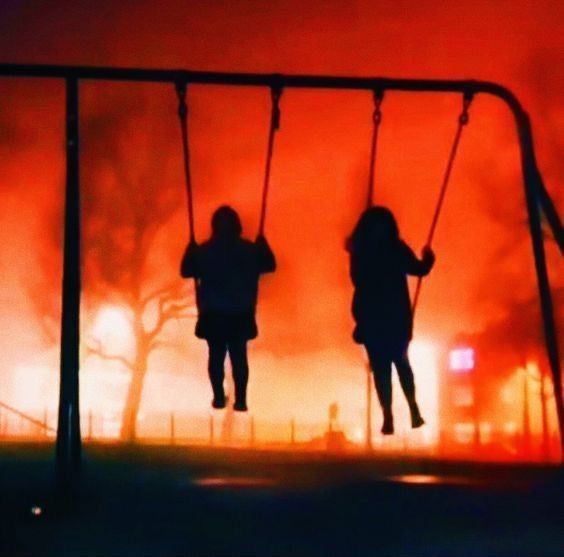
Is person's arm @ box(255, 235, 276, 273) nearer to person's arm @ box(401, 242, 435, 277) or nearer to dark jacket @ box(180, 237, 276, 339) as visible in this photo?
dark jacket @ box(180, 237, 276, 339)

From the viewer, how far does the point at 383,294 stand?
347 inches

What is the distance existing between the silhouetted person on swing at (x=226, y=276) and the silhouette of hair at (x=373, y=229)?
67 cm

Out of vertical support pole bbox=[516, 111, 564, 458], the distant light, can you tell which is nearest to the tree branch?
vertical support pole bbox=[516, 111, 564, 458]

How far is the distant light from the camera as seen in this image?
7988cm

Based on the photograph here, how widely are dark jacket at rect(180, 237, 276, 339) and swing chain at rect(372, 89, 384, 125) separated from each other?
124 centimetres

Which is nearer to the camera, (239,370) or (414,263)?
(414,263)

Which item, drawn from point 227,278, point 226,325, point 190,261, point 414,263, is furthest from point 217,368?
point 414,263

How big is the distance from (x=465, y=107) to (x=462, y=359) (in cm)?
7429

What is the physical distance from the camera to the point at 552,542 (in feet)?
15.8

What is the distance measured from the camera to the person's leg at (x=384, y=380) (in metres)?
8.93

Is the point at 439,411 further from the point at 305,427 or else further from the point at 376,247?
the point at 376,247

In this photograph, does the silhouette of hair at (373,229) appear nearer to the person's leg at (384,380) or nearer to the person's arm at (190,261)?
the person's leg at (384,380)

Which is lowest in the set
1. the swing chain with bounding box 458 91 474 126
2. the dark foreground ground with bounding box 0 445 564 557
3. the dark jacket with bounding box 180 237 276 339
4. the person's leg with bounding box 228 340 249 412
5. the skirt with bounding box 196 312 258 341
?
the dark foreground ground with bounding box 0 445 564 557

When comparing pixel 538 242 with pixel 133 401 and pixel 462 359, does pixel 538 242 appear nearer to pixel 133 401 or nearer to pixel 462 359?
pixel 133 401
